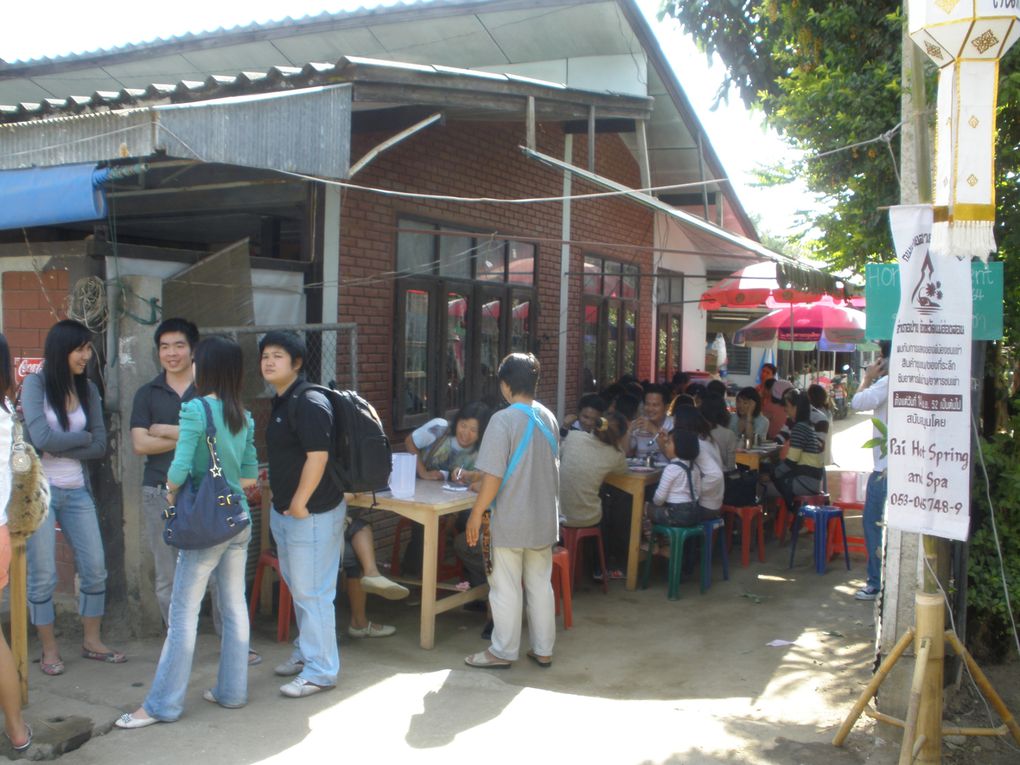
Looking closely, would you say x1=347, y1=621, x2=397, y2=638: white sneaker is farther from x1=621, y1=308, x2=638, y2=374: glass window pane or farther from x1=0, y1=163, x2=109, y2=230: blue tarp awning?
x1=621, y1=308, x2=638, y2=374: glass window pane

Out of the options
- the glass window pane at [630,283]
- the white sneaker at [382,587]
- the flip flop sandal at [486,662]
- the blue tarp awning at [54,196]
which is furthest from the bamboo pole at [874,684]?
the glass window pane at [630,283]

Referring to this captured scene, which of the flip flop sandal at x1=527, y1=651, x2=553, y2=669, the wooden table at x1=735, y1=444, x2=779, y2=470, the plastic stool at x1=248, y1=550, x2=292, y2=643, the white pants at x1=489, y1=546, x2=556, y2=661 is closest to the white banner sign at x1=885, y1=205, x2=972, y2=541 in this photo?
the white pants at x1=489, y1=546, x2=556, y2=661

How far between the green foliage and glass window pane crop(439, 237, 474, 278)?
4583mm

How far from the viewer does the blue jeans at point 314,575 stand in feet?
14.5

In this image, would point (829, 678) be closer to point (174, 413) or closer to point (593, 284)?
point (174, 413)

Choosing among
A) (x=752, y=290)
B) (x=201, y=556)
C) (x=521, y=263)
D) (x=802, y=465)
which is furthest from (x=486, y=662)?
(x=752, y=290)

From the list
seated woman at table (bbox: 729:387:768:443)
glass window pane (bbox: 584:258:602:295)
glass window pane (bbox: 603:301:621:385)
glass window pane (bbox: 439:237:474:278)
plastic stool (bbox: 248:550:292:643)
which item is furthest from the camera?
glass window pane (bbox: 603:301:621:385)

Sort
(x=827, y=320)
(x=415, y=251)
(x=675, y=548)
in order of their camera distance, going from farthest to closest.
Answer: (x=827, y=320) → (x=415, y=251) → (x=675, y=548)

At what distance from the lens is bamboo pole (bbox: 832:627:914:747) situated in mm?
3914

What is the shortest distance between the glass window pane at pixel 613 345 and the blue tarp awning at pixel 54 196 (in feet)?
25.7

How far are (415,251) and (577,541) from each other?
2765mm

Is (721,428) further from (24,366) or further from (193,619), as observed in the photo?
(24,366)

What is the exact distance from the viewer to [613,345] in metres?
11.7

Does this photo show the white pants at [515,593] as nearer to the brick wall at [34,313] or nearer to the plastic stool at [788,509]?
the brick wall at [34,313]
